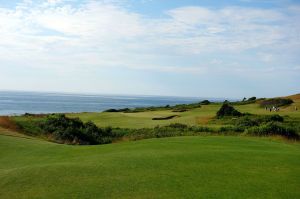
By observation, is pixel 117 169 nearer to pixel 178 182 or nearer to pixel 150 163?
pixel 150 163

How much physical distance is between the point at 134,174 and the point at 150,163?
1.59m

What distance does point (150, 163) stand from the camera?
13000 mm

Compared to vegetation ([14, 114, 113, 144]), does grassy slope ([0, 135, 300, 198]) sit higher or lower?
higher

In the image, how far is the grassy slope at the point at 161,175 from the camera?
32.2 feet

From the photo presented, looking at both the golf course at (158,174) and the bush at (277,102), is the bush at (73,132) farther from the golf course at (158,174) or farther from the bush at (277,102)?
the bush at (277,102)

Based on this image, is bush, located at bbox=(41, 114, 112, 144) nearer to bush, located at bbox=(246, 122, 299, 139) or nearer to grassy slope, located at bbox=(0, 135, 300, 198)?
bush, located at bbox=(246, 122, 299, 139)

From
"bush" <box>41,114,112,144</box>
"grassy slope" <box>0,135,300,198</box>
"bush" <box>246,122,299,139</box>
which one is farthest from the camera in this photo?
"bush" <box>41,114,112,144</box>

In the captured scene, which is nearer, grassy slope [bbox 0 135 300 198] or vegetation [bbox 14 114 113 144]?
grassy slope [bbox 0 135 300 198]

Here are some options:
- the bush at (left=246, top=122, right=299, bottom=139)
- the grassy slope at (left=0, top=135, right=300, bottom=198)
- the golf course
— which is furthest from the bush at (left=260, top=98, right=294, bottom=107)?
the grassy slope at (left=0, top=135, right=300, bottom=198)

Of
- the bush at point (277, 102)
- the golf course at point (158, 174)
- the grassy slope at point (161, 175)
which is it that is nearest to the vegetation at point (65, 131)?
the golf course at point (158, 174)

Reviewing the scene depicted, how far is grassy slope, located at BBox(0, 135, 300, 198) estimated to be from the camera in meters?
9.83

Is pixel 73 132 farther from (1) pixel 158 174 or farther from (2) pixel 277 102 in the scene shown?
(2) pixel 277 102

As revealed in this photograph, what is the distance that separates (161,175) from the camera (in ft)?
37.2

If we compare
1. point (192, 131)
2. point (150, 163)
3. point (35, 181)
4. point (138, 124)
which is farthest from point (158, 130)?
point (35, 181)
